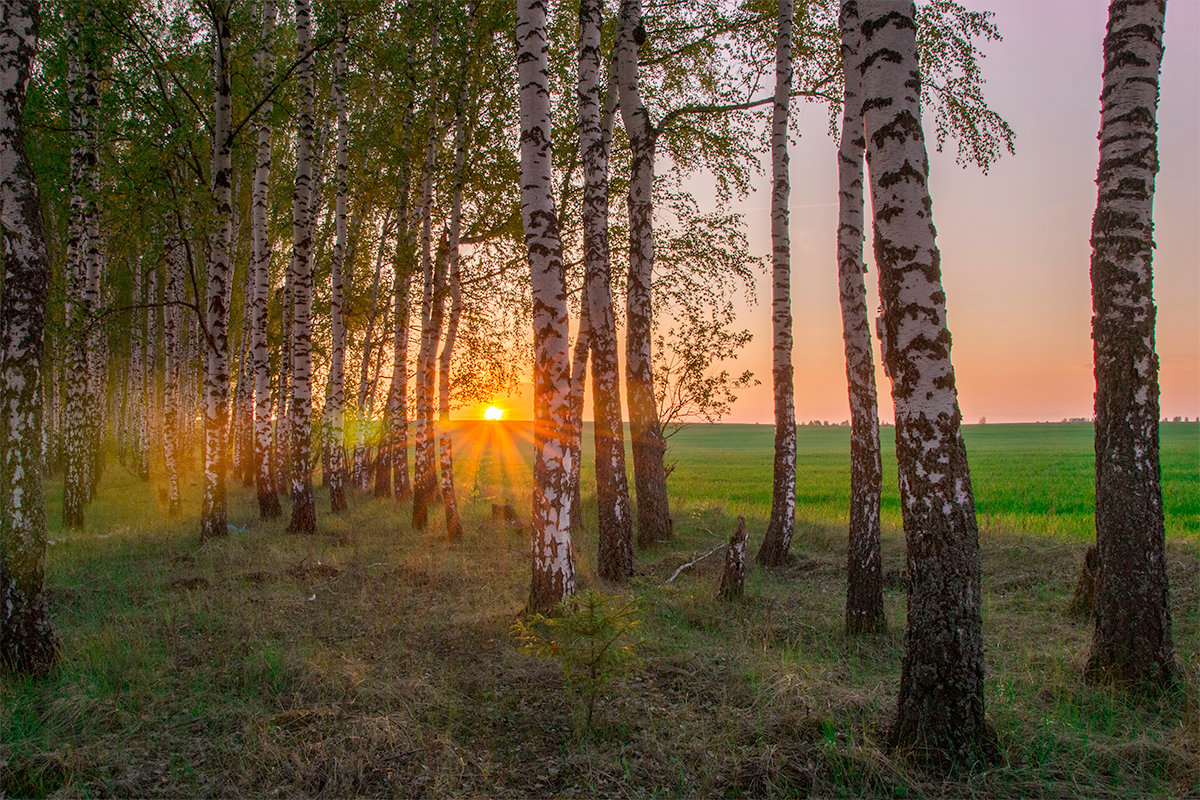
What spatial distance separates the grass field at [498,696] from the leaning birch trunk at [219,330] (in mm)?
2141

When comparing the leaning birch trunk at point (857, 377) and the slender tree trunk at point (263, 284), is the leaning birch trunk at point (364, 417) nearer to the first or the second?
the slender tree trunk at point (263, 284)

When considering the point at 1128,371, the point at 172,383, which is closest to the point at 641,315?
the point at 1128,371

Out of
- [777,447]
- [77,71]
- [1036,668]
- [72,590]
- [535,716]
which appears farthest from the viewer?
[77,71]

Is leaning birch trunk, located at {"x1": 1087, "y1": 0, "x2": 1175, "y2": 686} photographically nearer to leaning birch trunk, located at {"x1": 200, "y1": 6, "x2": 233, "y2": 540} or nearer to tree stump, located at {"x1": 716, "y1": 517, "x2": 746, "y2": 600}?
tree stump, located at {"x1": 716, "y1": 517, "x2": 746, "y2": 600}

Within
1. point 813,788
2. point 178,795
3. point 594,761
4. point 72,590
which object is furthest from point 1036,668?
point 72,590

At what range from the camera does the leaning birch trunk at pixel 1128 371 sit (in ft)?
16.0

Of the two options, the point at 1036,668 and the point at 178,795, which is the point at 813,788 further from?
the point at 178,795

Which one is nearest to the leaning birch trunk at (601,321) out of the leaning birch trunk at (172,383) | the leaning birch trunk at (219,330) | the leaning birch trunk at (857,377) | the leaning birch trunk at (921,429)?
the leaning birch trunk at (857,377)

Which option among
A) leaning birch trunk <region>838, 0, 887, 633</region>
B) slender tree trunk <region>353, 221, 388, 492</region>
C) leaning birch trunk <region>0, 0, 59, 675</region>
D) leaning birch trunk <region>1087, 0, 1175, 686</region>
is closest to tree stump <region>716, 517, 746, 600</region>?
leaning birch trunk <region>838, 0, 887, 633</region>

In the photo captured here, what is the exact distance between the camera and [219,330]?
451 inches

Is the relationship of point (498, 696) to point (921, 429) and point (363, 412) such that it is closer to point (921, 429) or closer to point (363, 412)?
point (921, 429)

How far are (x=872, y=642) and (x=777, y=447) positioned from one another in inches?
197

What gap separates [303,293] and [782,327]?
897cm

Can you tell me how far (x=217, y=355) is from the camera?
11477 millimetres
